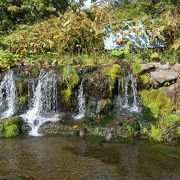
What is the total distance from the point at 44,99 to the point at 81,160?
5.33 metres

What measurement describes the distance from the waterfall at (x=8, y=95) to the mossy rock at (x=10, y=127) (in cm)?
167

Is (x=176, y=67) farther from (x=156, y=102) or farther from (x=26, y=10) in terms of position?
(x=26, y=10)

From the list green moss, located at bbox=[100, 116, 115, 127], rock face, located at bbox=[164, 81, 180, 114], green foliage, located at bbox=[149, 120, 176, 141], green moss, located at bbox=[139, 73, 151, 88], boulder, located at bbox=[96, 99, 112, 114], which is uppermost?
green moss, located at bbox=[139, 73, 151, 88]

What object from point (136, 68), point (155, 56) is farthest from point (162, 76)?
point (155, 56)

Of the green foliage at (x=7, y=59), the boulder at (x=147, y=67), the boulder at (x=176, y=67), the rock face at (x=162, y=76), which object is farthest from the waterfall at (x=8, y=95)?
the boulder at (x=176, y=67)

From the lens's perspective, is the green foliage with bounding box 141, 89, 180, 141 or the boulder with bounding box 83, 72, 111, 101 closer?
the green foliage with bounding box 141, 89, 180, 141

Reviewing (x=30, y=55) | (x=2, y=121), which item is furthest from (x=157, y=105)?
(x=30, y=55)

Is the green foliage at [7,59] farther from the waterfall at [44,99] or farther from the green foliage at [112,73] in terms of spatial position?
the green foliage at [112,73]

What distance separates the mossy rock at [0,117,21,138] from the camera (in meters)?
13.0

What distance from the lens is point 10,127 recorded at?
13117 mm

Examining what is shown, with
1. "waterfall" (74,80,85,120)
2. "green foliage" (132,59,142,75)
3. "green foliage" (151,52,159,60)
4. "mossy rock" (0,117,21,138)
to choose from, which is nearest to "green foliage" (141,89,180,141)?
"green foliage" (132,59,142,75)

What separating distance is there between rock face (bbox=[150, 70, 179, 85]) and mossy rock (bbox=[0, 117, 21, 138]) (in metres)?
5.34

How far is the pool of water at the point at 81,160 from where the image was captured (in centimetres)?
923

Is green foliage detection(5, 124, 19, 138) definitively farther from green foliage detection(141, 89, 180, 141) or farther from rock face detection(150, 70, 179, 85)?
rock face detection(150, 70, 179, 85)
